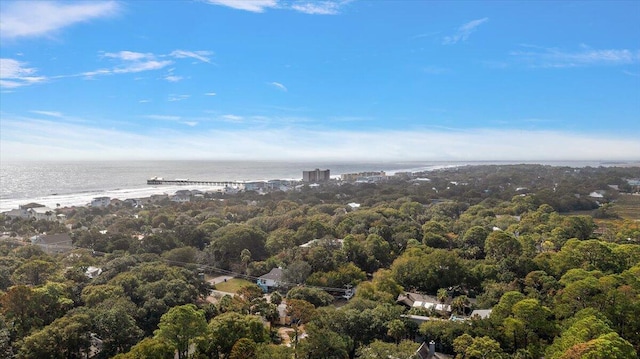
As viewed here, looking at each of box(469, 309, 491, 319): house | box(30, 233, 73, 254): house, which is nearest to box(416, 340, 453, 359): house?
box(469, 309, 491, 319): house

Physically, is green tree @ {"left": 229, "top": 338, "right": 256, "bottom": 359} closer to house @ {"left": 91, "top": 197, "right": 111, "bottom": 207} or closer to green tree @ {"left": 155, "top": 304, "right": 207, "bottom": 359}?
green tree @ {"left": 155, "top": 304, "right": 207, "bottom": 359}

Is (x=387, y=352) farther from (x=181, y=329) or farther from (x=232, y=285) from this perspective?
(x=232, y=285)

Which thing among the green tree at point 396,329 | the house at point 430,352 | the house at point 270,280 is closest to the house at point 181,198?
the house at point 270,280

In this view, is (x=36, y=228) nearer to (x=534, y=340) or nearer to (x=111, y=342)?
(x=111, y=342)

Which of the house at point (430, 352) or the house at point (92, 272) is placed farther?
the house at point (92, 272)

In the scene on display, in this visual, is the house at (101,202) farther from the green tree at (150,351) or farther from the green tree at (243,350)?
the green tree at (243,350)

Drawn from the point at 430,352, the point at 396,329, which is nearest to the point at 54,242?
the point at 396,329
